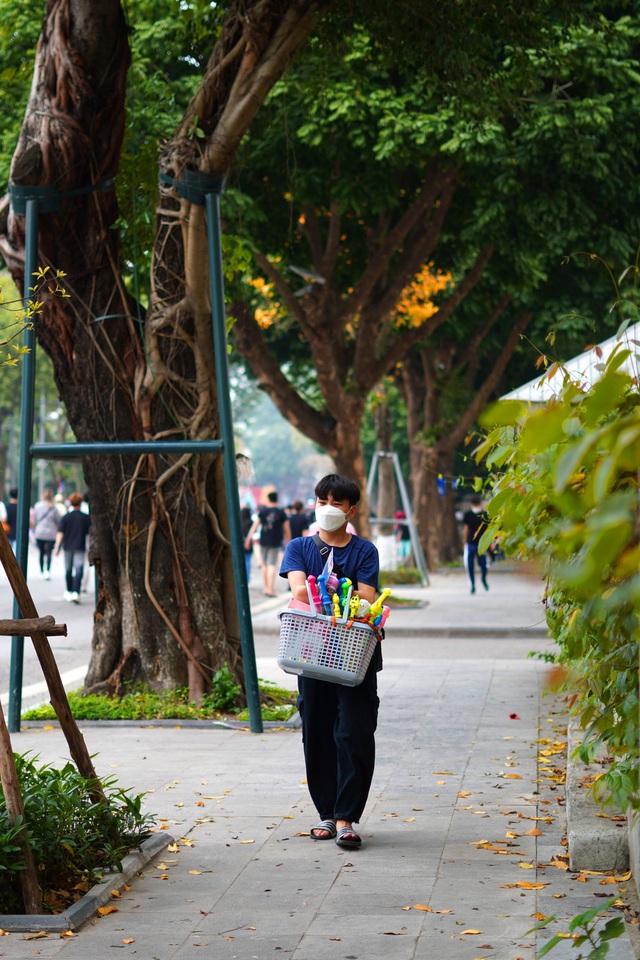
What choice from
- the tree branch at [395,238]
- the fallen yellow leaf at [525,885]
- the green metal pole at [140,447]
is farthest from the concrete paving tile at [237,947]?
the tree branch at [395,238]

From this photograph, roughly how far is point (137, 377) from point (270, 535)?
570 inches

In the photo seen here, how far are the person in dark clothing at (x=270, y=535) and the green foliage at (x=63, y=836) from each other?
18.2 metres

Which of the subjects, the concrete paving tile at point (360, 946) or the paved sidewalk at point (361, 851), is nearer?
the concrete paving tile at point (360, 946)

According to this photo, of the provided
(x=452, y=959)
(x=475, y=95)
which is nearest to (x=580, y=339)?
(x=475, y=95)

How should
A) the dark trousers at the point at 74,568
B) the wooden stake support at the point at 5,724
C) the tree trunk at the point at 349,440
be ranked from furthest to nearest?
the tree trunk at the point at 349,440, the dark trousers at the point at 74,568, the wooden stake support at the point at 5,724

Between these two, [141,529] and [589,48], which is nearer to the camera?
[141,529]

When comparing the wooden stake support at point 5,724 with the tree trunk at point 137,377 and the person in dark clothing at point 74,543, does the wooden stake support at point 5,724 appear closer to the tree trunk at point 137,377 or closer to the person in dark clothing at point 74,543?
the tree trunk at point 137,377

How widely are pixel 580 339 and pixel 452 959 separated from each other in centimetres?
2251

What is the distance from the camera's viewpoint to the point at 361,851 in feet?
18.3

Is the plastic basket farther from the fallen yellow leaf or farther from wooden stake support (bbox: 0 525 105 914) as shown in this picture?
the fallen yellow leaf

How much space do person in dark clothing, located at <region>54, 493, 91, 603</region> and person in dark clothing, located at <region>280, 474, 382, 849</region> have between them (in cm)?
1485

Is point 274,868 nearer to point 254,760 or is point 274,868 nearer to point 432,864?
point 432,864

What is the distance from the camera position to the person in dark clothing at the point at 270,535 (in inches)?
936

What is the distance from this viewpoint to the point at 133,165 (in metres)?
10.4
